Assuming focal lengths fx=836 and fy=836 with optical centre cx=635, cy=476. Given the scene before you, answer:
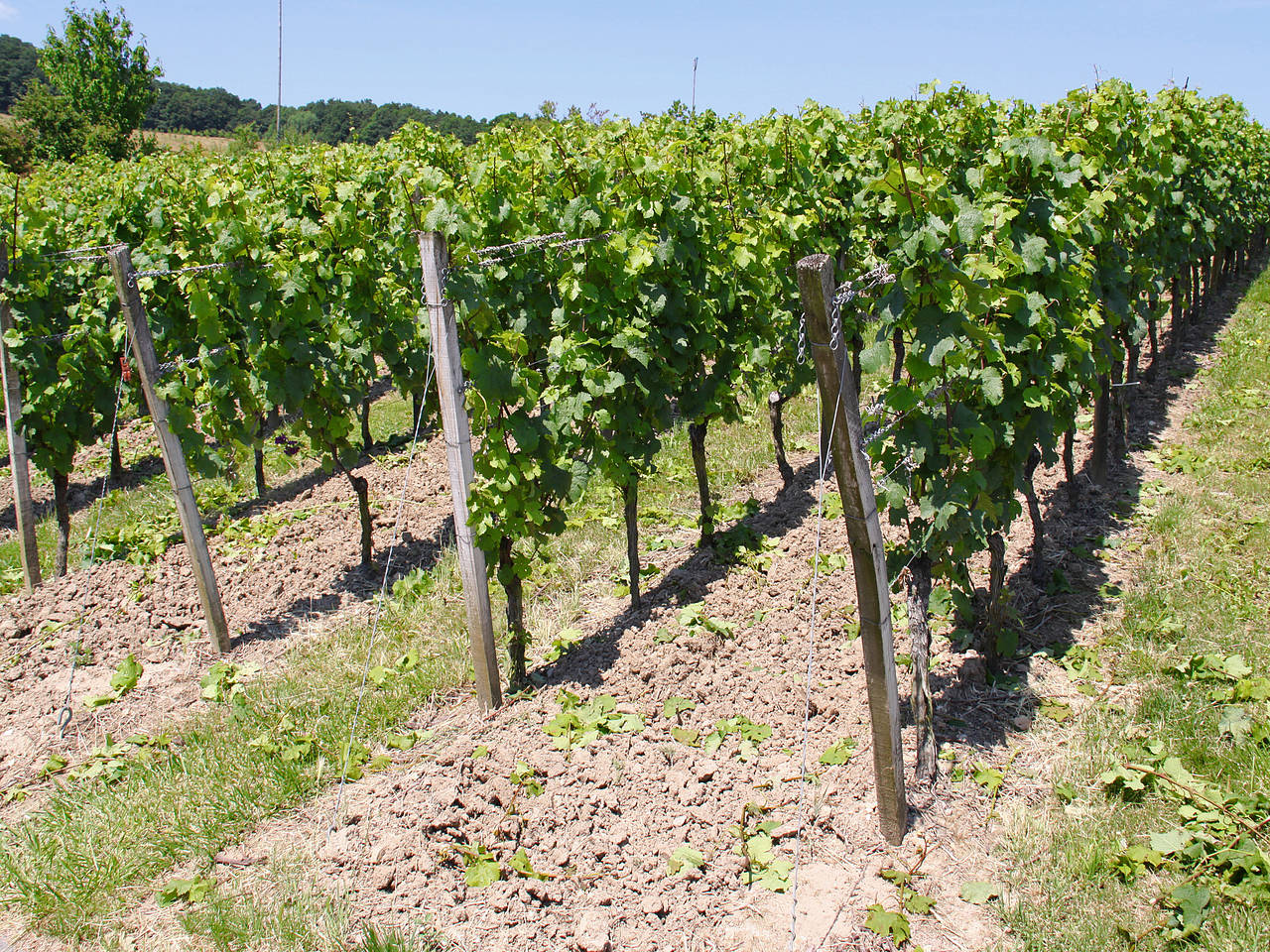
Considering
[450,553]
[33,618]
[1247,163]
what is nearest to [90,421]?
[33,618]

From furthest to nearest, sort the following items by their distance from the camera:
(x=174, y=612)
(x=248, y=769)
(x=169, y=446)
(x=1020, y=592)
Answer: (x=174, y=612), (x=169, y=446), (x=1020, y=592), (x=248, y=769)

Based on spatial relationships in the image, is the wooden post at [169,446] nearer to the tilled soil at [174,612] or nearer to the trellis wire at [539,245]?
the tilled soil at [174,612]

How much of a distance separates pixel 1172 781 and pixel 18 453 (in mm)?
8033

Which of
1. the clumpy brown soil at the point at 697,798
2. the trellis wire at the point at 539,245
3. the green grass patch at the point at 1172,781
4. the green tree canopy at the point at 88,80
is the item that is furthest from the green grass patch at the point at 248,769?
the green tree canopy at the point at 88,80

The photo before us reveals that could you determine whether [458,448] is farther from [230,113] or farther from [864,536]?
[230,113]

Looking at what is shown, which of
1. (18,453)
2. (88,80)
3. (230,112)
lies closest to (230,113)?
(230,112)

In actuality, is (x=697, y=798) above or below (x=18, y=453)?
below

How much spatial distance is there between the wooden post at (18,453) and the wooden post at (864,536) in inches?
257

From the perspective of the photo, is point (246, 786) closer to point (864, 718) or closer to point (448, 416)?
point (448, 416)

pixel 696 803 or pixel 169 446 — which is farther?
pixel 169 446

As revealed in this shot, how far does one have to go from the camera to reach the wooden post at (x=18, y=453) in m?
6.50

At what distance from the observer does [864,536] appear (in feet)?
10.0

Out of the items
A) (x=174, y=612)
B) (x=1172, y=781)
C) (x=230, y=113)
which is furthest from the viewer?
(x=230, y=113)

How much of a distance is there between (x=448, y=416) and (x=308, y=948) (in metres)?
2.33
